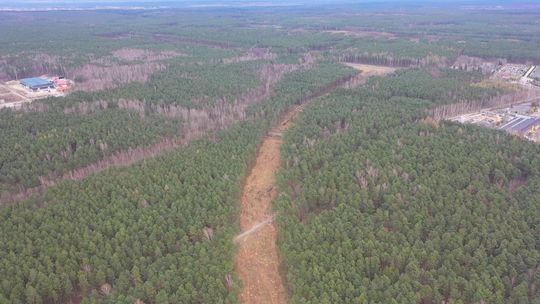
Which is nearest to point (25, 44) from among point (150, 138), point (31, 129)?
point (31, 129)

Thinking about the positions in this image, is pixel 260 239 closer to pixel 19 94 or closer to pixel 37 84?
pixel 19 94

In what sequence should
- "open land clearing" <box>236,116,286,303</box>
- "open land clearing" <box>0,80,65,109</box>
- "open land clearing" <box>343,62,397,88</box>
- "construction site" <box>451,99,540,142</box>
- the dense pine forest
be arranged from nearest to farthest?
the dense pine forest < "open land clearing" <box>236,116,286,303</box> < "construction site" <box>451,99,540,142</box> < "open land clearing" <box>0,80,65,109</box> < "open land clearing" <box>343,62,397,88</box>

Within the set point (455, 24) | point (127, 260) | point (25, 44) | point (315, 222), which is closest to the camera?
point (127, 260)

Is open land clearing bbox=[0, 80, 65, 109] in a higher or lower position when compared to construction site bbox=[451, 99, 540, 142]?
lower

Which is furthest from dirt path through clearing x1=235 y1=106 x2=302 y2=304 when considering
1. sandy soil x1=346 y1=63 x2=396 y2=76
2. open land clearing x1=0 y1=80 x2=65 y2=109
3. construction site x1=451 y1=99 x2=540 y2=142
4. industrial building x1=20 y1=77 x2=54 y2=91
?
industrial building x1=20 y1=77 x2=54 y2=91

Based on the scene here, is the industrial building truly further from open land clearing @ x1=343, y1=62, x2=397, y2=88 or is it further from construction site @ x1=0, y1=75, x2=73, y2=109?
open land clearing @ x1=343, y1=62, x2=397, y2=88

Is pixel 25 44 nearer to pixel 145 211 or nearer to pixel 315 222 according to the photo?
pixel 145 211

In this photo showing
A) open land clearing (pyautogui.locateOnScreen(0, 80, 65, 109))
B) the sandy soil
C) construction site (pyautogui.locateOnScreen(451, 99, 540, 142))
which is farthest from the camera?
the sandy soil

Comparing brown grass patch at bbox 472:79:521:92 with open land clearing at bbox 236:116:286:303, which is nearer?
open land clearing at bbox 236:116:286:303

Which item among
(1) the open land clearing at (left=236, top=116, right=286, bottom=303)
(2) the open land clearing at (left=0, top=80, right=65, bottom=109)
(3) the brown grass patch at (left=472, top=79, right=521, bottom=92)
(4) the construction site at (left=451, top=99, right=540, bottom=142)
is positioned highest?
(3) the brown grass patch at (left=472, top=79, right=521, bottom=92)
